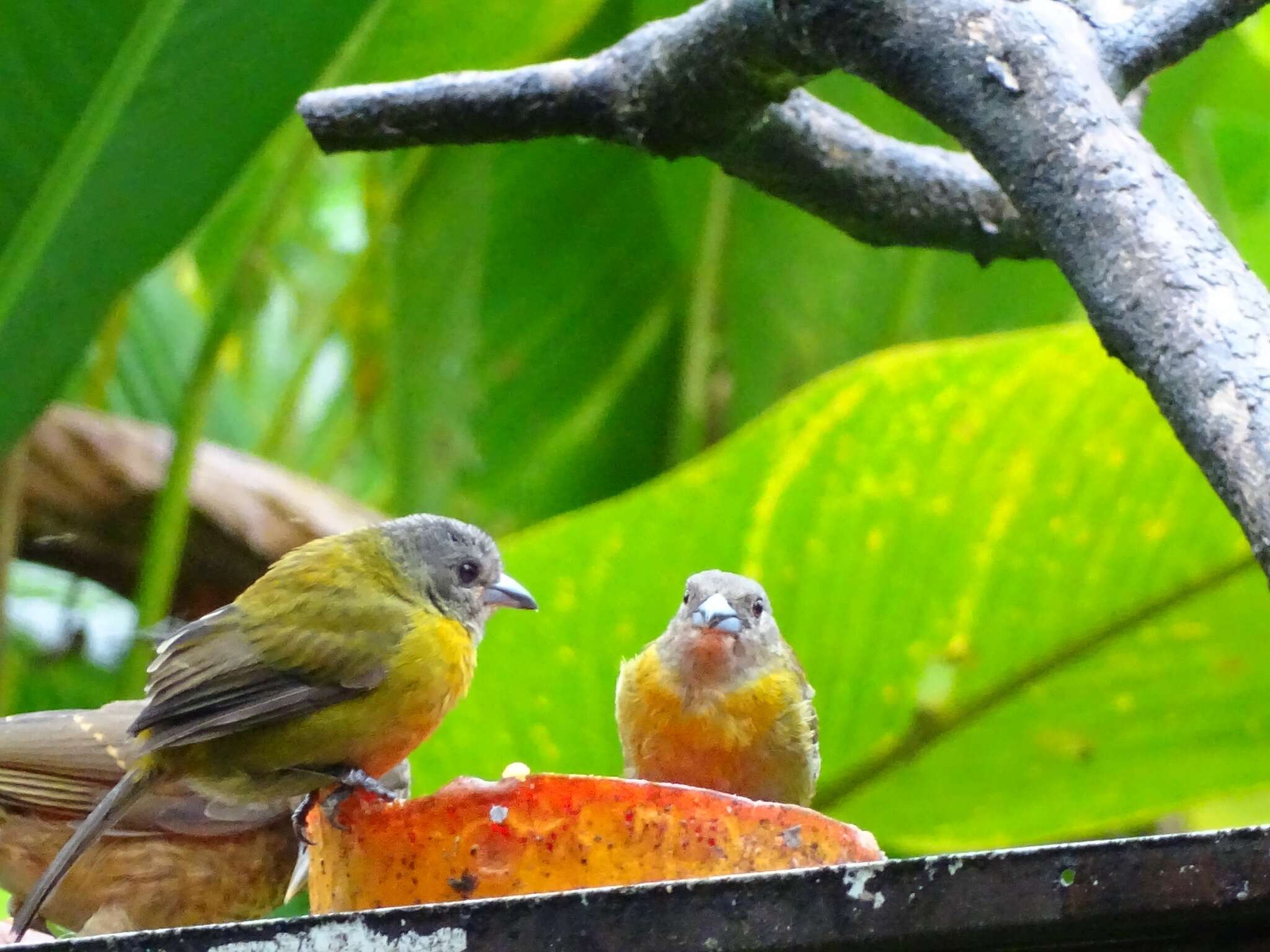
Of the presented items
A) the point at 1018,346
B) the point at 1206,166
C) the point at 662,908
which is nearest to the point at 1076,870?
the point at 662,908

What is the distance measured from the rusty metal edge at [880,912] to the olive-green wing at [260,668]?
3.03 ft

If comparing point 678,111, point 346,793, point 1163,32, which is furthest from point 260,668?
point 1163,32

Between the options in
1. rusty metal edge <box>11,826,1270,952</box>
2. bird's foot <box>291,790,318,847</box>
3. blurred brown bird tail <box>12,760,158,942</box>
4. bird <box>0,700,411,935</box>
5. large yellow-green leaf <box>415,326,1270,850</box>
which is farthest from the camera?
large yellow-green leaf <box>415,326,1270,850</box>

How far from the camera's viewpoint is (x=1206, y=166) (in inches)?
179

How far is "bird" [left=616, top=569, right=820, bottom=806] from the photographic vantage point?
83.3 inches

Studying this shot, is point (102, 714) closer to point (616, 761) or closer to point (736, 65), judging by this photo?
point (616, 761)

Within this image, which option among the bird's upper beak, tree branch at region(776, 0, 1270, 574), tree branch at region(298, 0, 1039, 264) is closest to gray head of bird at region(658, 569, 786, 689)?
the bird's upper beak

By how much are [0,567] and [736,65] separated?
212 centimetres

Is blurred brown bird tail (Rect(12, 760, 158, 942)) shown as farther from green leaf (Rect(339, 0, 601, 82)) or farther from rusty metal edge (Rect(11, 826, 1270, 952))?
green leaf (Rect(339, 0, 601, 82))

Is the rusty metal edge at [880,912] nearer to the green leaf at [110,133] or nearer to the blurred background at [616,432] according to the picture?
the blurred background at [616,432]

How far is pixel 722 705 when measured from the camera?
2219 mm

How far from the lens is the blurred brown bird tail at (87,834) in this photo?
1.68m

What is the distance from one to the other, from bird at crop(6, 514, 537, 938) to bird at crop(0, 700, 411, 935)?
132mm

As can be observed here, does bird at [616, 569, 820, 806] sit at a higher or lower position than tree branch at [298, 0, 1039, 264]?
lower
